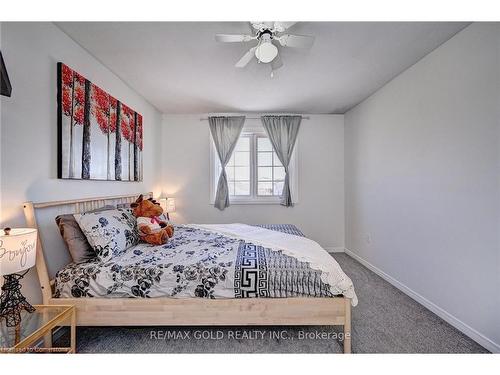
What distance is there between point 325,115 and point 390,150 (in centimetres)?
157

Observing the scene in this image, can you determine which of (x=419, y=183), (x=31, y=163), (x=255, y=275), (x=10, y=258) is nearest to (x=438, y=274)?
(x=419, y=183)

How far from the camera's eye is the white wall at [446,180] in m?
1.68

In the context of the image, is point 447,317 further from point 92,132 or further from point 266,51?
point 92,132

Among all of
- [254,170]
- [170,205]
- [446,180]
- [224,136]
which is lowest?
[170,205]

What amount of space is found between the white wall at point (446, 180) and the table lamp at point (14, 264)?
3.02m

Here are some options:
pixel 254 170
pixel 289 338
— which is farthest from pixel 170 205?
pixel 289 338

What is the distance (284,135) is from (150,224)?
2.68 meters

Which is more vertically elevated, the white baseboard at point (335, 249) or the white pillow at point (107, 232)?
the white pillow at point (107, 232)

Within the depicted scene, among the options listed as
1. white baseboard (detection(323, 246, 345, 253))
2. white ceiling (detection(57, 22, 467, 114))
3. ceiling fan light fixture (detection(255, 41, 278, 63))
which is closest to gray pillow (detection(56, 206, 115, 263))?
white ceiling (detection(57, 22, 467, 114))

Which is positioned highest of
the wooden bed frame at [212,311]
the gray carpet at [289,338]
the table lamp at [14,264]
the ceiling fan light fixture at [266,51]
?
the ceiling fan light fixture at [266,51]

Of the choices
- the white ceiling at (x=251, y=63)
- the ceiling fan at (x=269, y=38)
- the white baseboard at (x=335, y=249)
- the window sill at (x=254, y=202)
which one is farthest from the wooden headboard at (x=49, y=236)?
the white baseboard at (x=335, y=249)

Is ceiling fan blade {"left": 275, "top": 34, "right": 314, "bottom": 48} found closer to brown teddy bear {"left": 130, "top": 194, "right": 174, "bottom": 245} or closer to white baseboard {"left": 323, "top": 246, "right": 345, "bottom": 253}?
brown teddy bear {"left": 130, "top": 194, "right": 174, "bottom": 245}

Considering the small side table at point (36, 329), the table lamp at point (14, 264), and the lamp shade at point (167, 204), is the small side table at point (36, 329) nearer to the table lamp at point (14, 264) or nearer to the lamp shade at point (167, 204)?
the table lamp at point (14, 264)

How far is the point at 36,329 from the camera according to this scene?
4.40ft
